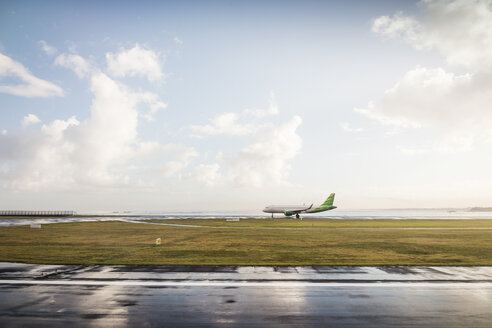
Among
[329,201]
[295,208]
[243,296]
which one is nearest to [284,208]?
[295,208]

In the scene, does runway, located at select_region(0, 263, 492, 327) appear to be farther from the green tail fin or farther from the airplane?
the green tail fin

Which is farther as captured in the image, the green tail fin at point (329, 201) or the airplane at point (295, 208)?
the green tail fin at point (329, 201)

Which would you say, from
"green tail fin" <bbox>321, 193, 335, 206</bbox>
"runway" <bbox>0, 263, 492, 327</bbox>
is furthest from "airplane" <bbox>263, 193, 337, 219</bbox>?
"runway" <bbox>0, 263, 492, 327</bbox>

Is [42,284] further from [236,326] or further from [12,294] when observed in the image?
[236,326]

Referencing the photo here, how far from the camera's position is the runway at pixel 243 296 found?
28.9ft

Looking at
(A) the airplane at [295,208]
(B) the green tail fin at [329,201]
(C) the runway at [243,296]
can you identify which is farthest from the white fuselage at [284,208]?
(C) the runway at [243,296]

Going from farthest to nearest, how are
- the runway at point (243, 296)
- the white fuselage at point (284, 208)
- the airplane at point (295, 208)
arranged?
the white fuselage at point (284, 208), the airplane at point (295, 208), the runway at point (243, 296)

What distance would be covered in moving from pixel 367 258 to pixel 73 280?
724 inches

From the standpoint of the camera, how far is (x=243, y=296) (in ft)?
36.3

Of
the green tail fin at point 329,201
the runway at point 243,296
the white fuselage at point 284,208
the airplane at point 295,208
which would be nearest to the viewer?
the runway at point 243,296

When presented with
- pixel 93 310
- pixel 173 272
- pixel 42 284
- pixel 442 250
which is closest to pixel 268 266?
pixel 173 272

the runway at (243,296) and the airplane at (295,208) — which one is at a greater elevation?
the runway at (243,296)

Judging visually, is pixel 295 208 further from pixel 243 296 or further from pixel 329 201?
pixel 243 296

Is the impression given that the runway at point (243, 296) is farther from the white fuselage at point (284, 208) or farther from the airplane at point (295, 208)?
the white fuselage at point (284, 208)
